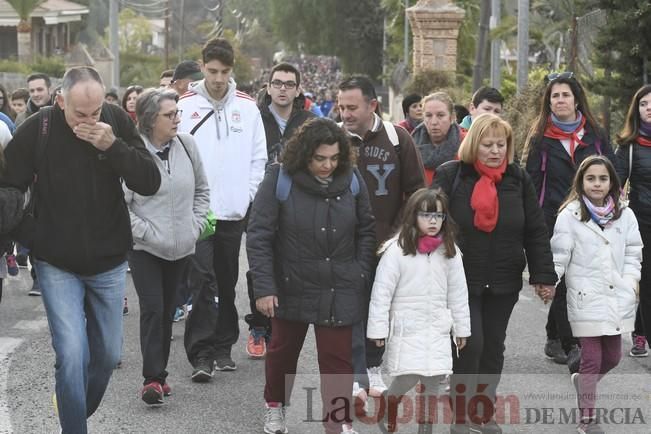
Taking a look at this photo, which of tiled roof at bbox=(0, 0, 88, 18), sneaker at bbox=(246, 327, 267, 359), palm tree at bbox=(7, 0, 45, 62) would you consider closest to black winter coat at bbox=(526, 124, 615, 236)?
sneaker at bbox=(246, 327, 267, 359)

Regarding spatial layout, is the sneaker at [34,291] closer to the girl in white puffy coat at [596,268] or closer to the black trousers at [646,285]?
the black trousers at [646,285]

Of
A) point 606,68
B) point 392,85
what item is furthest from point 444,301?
point 392,85

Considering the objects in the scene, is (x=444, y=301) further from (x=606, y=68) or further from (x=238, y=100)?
(x=606, y=68)

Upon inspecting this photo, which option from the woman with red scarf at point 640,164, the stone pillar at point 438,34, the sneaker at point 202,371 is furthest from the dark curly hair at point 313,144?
the stone pillar at point 438,34

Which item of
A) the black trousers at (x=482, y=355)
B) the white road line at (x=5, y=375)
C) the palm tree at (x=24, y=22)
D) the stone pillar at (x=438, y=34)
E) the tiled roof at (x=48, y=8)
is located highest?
the tiled roof at (x=48, y=8)

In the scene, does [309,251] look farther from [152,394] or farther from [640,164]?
[640,164]

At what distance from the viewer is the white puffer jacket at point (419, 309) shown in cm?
641

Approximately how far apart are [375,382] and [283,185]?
5.75 ft

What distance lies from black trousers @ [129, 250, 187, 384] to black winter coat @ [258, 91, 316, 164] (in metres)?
1.55

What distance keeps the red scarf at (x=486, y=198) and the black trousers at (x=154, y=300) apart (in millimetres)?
1866

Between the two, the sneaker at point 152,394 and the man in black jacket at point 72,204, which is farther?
the sneaker at point 152,394

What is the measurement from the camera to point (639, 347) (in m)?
9.09

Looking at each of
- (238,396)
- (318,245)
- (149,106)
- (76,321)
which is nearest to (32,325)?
(238,396)

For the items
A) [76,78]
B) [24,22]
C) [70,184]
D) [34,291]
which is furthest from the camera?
[24,22]
